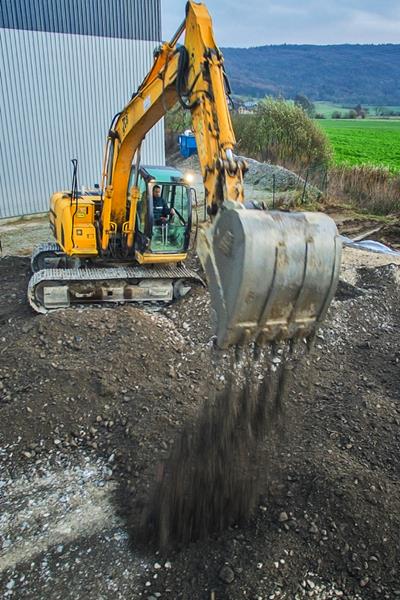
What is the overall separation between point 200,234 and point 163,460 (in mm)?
2232

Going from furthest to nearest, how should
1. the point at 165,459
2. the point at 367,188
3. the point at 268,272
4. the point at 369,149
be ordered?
the point at 369,149 → the point at 367,188 → the point at 165,459 → the point at 268,272

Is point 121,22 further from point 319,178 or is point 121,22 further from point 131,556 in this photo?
point 131,556

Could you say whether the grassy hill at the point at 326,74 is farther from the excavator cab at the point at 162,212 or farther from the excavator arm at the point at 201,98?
the excavator arm at the point at 201,98

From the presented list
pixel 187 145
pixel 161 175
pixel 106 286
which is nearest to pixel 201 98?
pixel 161 175

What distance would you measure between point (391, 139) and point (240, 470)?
44.9 m

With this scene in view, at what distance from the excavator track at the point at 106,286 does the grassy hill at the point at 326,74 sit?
144 metres

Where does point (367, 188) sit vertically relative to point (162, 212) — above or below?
below

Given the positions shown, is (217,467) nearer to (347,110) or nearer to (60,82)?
(60,82)

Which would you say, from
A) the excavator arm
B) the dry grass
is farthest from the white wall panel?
the excavator arm

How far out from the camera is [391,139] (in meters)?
44.3

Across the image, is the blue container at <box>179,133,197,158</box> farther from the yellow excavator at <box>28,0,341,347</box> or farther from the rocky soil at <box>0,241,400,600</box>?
the rocky soil at <box>0,241,400,600</box>

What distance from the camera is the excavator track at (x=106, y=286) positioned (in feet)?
26.9

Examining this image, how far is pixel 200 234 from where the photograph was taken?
4281 millimetres

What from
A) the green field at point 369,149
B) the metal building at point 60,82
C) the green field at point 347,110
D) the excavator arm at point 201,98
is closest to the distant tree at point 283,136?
the green field at point 369,149
